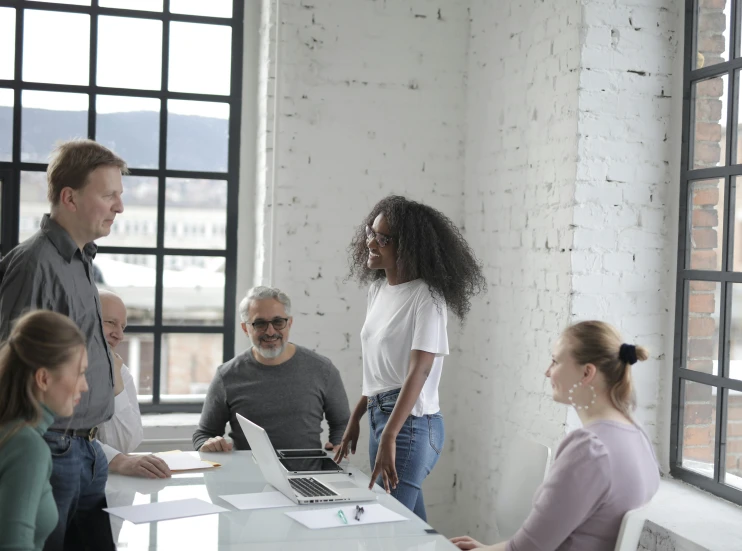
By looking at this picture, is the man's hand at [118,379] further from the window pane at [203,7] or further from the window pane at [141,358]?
the window pane at [203,7]

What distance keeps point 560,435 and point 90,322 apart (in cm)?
195

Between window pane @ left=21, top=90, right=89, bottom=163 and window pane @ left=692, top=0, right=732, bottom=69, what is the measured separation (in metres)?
3.00

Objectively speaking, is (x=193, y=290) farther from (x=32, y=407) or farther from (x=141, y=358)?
→ (x=32, y=407)

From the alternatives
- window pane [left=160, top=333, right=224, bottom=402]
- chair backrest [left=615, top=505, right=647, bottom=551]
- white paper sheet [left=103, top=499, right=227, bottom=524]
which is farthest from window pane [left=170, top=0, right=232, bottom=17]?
chair backrest [left=615, top=505, right=647, bottom=551]

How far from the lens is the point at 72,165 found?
264 cm

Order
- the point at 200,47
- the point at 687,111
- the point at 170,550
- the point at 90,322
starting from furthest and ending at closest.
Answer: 1. the point at 200,47
2. the point at 687,111
3. the point at 90,322
4. the point at 170,550

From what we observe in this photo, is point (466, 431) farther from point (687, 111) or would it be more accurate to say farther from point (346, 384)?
point (687, 111)

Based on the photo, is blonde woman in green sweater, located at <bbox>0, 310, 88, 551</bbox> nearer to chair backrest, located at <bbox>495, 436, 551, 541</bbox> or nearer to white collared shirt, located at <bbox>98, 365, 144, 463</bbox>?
white collared shirt, located at <bbox>98, 365, 144, 463</bbox>

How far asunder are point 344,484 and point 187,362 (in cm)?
198

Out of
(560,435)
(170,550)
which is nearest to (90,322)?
(170,550)

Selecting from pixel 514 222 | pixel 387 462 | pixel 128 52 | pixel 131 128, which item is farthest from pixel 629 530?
pixel 128 52

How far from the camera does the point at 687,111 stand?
3416 mm

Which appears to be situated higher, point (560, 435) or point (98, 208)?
point (98, 208)

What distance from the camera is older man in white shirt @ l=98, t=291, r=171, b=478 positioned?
9.66 feet
